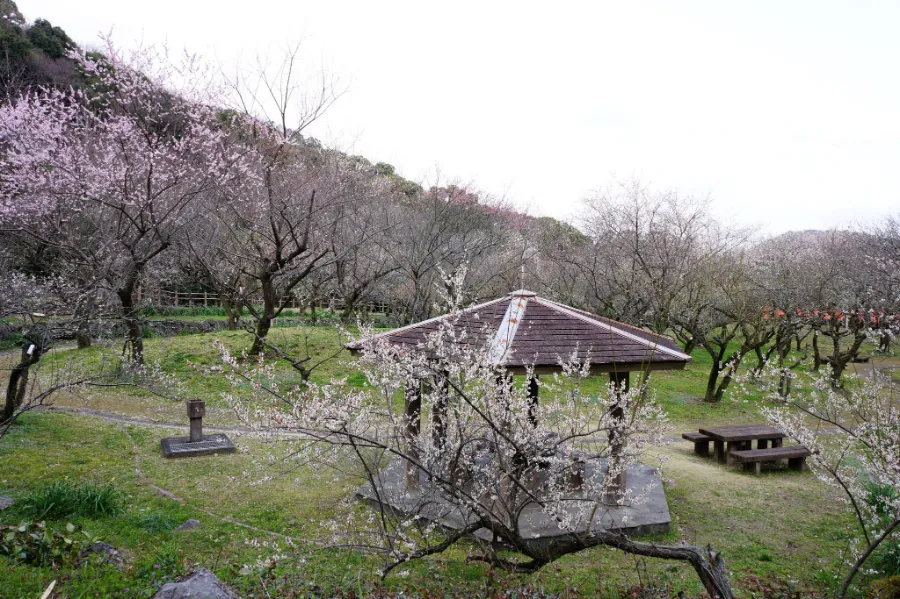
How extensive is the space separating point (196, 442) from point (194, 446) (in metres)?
0.18

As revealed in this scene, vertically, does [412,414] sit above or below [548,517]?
above

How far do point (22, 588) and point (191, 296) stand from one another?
73.0 ft

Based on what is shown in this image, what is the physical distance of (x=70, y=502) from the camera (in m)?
5.70

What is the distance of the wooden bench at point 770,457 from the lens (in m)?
9.07

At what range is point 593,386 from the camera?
1564 centimetres

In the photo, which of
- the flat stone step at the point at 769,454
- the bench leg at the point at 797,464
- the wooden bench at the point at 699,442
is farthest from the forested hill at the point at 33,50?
the bench leg at the point at 797,464

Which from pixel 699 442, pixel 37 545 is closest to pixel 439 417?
pixel 37 545

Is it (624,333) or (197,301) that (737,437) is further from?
(197,301)

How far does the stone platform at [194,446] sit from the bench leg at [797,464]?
358 inches

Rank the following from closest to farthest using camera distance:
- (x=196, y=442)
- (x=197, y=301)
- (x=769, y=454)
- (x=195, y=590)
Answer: (x=195, y=590), (x=196, y=442), (x=769, y=454), (x=197, y=301)

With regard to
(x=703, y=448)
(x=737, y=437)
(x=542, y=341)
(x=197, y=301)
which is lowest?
(x=703, y=448)

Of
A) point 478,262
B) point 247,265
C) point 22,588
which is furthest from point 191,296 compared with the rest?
point 22,588

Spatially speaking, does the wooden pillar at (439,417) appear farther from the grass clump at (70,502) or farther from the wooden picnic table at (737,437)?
the wooden picnic table at (737,437)

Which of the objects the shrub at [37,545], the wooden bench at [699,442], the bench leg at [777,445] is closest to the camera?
the shrub at [37,545]
